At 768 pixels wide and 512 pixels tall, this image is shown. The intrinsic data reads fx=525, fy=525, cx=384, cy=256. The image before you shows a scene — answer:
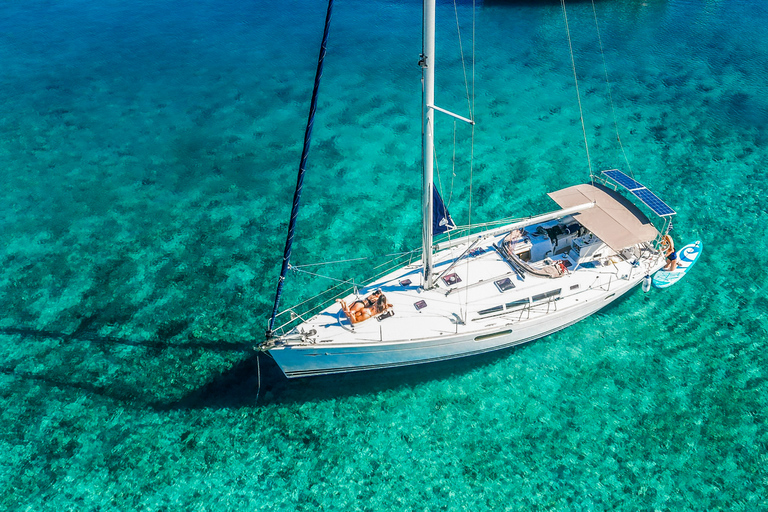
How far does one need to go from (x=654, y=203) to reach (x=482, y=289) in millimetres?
8295

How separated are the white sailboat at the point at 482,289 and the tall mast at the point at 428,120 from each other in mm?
48

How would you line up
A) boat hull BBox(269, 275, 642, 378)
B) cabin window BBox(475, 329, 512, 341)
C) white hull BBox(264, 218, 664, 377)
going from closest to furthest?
boat hull BBox(269, 275, 642, 378)
white hull BBox(264, 218, 664, 377)
cabin window BBox(475, 329, 512, 341)

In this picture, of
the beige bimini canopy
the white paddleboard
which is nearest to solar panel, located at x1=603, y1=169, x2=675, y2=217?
the beige bimini canopy

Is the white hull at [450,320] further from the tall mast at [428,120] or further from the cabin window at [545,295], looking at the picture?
the tall mast at [428,120]

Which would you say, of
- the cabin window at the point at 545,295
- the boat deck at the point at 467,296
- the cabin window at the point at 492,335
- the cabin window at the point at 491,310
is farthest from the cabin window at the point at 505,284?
the cabin window at the point at 492,335

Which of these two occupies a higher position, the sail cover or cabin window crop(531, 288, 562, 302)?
the sail cover

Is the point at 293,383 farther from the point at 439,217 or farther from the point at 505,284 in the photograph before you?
the point at 505,284

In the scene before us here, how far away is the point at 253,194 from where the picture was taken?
3025cm

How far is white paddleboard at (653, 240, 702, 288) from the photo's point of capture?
22844 millimetres

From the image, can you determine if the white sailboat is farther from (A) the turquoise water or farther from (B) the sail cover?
(A) the turquoise water

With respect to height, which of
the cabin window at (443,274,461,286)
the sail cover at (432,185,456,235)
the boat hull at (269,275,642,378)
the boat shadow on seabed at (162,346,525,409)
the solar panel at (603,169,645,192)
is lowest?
the boat shadow on seabed at (162,346,525,409)

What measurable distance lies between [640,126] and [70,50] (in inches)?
1790

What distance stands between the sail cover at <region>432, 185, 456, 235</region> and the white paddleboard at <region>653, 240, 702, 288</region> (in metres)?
10.2

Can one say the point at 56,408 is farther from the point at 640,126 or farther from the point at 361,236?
the point at 640,126
